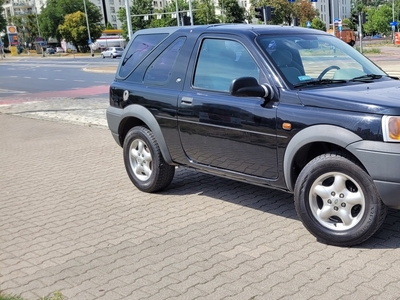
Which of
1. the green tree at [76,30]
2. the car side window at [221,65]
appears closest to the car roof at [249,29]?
the car side window at [221,65]

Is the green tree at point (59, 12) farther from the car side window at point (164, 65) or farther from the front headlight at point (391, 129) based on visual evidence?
the front headlight at point (391, 129)

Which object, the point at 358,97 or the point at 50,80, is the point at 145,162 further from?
the point at 50,80

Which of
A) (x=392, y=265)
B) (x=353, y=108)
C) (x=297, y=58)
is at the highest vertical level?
(x=297, y=58)

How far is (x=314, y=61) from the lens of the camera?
5.22 meters

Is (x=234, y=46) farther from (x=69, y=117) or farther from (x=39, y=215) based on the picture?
(x=69, y=117)

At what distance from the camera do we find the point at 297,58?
202 inches

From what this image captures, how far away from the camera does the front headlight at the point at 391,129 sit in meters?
4.04

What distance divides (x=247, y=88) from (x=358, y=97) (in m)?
0.93

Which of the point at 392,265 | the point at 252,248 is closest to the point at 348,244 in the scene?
the point at 392,265

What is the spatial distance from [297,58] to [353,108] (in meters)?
1.06

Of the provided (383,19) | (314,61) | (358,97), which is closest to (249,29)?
(314,61)

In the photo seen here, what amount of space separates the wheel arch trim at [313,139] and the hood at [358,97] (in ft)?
0.62

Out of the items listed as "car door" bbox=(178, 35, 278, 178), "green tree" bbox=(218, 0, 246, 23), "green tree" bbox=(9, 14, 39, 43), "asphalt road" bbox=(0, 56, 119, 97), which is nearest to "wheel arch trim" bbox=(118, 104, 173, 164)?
"car door" bbox=(178, 35, 278, 178)

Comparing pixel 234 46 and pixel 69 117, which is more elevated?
pixel 234 46
